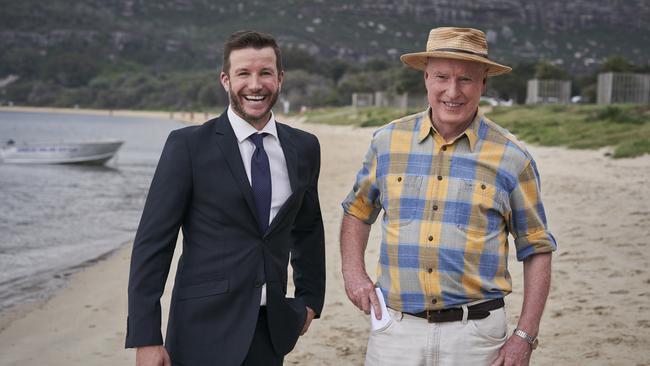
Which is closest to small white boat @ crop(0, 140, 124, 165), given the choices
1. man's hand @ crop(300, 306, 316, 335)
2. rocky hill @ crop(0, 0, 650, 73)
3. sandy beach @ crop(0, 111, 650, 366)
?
sandy beach @ crop(0, 111, 650, 366)

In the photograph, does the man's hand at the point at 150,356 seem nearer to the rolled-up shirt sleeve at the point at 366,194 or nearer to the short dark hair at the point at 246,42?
the rolled-up shirt sleeve at the point at 366,194

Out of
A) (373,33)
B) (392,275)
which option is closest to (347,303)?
(392,275)

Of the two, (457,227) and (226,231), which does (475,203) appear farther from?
(226,231)

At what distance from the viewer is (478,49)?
8.84 ft

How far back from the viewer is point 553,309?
580 centimetres

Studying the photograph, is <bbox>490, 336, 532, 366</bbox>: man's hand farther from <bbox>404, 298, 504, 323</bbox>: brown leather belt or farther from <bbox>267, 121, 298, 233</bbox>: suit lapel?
<bbox>267, 121, 298, 233</bbox>: suit lapel

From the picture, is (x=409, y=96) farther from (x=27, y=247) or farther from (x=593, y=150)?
(x=27, y=247)

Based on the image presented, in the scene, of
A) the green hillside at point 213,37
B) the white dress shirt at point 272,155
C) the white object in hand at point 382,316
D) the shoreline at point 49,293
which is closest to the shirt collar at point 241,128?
the white dress shirt at point 272,155

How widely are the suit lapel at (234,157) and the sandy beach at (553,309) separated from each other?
2665 mm

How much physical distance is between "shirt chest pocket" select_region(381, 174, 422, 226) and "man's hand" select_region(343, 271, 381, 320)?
0.27 meters

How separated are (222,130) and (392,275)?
2.59ft

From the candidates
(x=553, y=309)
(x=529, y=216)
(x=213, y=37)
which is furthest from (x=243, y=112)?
(x=213, y=37)

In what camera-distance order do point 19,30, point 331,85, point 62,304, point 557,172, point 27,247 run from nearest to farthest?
point 62,304 → point 27,247 → point 557,172 → point 331,85 → point 19,30

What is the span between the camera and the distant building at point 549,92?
39.2m
